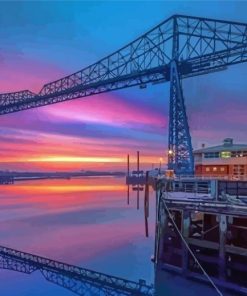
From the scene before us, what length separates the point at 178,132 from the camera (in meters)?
33.8

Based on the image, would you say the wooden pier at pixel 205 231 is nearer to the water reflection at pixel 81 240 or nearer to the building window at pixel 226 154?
the water reflection at pixel 81 240

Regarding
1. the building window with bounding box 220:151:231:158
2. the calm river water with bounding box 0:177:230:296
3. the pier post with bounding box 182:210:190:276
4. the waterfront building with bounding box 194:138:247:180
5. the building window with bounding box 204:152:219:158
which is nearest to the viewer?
the pier post with bounding box 182:210:190:276

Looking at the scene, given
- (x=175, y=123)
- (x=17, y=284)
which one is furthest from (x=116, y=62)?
(x=17, y=284)

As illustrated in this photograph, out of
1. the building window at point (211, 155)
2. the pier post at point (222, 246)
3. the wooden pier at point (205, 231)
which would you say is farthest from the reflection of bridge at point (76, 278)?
the building window at point (211, 155)

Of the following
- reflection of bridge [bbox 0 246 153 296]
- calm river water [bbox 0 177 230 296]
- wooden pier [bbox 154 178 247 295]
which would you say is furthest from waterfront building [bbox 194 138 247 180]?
wooden pier [bbox 154 178 247 295]

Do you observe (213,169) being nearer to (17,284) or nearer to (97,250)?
(97,250)

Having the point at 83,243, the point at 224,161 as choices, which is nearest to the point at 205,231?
the point at 224,161

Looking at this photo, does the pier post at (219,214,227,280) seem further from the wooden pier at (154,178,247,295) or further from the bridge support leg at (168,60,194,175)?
the bridge support leg at (168,60,194,175)

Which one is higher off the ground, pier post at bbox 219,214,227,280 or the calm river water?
pier post at bbox 219,214,227,280

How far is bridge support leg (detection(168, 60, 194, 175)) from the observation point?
32344mm

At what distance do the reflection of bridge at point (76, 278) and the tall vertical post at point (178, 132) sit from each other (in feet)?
42.4

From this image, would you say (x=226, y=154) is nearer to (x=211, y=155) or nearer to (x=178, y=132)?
(x=211, y=155)

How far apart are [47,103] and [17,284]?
42.7m

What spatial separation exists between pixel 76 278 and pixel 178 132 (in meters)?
17.1
